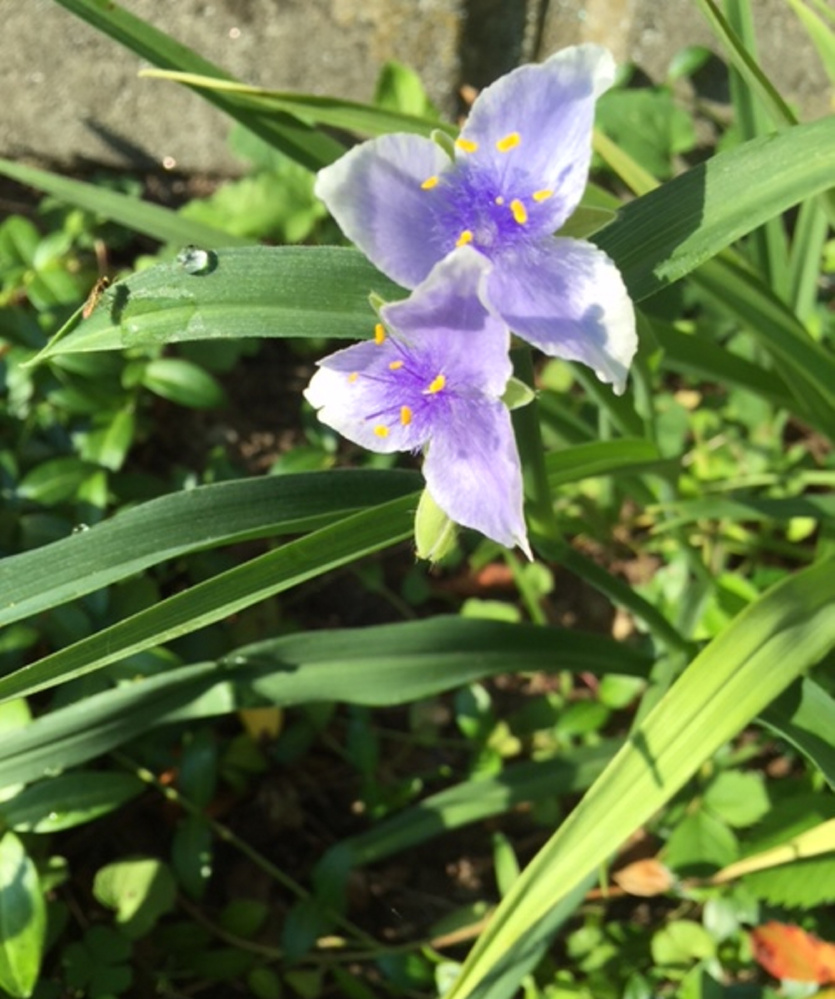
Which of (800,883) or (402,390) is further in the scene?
(800,883)

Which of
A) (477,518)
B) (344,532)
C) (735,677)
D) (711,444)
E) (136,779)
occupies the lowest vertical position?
(136,779)

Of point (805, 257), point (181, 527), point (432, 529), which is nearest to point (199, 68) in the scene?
point (181, 527)

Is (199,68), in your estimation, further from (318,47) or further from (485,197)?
(318,47)

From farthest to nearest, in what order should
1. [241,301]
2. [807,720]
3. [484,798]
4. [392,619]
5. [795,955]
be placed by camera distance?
[392,619], [484,798], [795,955], [807,720], [241,301]

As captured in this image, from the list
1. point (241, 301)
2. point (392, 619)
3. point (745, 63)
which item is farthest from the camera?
point (392, 619)

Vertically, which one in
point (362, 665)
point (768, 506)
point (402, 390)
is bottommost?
point (362, 665)

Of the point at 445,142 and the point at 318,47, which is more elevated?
the point at 445,142

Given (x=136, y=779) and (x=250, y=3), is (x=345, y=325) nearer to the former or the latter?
(x=136, y=779)

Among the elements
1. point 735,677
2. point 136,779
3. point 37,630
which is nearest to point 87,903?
point 136,779
